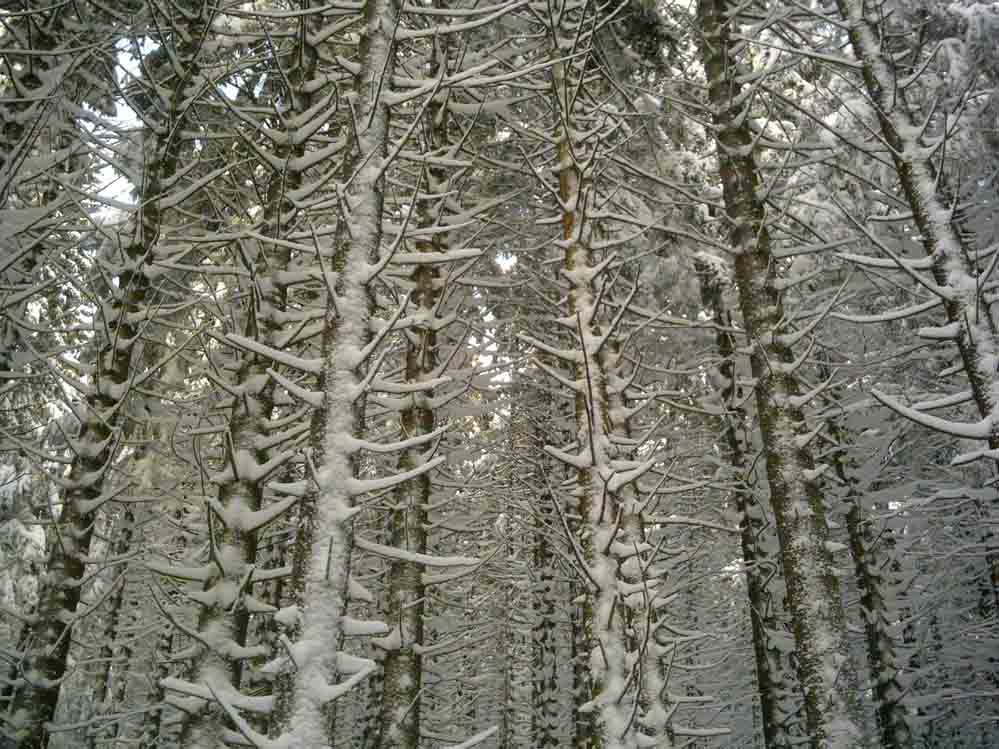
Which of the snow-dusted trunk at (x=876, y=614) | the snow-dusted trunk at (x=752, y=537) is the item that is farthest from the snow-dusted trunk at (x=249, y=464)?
the snow-dusted trunk at (x=876, y=614)

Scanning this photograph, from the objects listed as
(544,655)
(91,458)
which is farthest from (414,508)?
(544,655)

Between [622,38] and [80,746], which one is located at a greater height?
[622,38]

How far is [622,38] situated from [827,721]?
28.4 ft

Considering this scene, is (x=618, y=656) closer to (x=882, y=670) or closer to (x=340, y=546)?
(x=340, y=546)

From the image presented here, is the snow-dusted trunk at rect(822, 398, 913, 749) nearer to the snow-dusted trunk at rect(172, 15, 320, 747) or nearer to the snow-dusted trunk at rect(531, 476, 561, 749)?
the snow-dusted trunk at rect(531, 476, 561, 749)

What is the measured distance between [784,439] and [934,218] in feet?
7.53

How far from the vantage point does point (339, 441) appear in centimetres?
323

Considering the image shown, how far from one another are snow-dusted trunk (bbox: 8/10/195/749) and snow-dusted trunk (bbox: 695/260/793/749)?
693 centimetres

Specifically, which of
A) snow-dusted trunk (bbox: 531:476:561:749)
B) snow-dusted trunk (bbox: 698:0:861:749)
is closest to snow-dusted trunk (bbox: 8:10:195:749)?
snow-dusted trunk (bbox: 698:0:861:749)

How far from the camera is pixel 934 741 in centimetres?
1384

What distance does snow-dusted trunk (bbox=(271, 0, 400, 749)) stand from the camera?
278cm

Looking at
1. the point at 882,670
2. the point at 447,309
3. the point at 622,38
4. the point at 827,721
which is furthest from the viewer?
the point at 882,670

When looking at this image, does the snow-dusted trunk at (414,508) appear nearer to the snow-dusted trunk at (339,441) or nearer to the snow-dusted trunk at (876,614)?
the snow-dusted trunk at (339,441)

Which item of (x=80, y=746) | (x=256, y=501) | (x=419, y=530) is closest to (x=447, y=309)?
(x=419, y=530)
